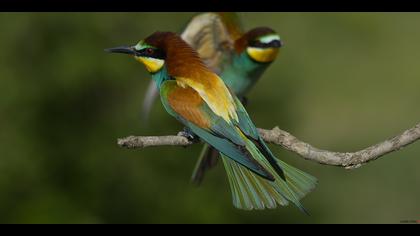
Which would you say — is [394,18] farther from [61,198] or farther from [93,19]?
[61,198]

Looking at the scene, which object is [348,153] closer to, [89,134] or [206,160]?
[206,160]

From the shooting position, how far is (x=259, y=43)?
347 centimetres

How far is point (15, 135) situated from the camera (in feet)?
11.5

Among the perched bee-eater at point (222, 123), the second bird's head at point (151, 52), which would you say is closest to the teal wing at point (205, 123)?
the perched bee-eater at point (222, 123)

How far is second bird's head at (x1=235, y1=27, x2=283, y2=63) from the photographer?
11.4ft

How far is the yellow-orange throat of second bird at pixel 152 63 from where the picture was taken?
2.39 m

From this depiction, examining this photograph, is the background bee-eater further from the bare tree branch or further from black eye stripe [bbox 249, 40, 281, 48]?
the bare tree branch

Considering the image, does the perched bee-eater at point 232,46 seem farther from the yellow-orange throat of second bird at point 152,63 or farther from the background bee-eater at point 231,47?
the yellow-orange throat of second bird at point 152,63

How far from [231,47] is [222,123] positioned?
1499 mm

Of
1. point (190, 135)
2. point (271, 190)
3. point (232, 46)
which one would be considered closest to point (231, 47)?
point (232, 46)

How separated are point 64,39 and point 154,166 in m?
0.72

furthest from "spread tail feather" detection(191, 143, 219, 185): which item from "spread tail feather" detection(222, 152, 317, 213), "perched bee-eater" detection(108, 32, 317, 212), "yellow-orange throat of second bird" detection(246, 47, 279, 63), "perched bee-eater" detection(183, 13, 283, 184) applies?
"spread tail feather" detection(222, 152, 317, 213)

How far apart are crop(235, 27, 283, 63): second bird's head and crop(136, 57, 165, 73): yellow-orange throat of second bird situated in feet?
3.73
